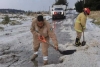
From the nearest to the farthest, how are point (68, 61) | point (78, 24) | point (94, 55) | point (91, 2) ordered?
point (68, 61), point (94, 55), point (78, 24), point (91, 2)

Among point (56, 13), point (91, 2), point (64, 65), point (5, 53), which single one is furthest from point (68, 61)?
point (91, 2)

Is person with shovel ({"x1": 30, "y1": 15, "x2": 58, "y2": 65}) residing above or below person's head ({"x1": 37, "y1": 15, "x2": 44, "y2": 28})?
below

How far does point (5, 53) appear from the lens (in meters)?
10.5

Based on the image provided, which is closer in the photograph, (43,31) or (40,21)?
(40,21)

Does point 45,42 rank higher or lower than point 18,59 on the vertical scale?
higher

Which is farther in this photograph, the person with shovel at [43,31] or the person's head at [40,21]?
the person with shovel at [43,31]

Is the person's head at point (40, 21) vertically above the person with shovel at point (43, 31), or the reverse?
the person's head at point (40, 21)

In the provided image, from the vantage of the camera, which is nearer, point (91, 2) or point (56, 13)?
point (56, 13)

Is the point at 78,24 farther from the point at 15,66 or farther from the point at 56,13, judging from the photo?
the point at 56,13

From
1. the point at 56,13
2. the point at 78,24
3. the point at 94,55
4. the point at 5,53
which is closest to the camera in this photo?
the point at 94,55

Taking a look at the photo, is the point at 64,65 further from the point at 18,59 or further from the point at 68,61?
the point at 18,59

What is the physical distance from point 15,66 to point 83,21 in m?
4.05

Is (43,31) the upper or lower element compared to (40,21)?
lower

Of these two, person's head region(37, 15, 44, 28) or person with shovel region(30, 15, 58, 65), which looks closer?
person's head region(37, 15, 44, 28)
